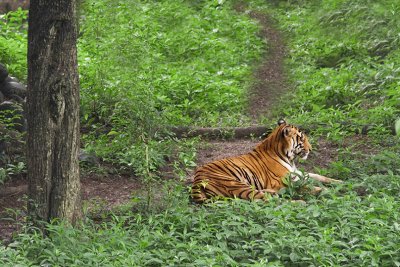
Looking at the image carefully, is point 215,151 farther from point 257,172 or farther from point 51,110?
point 51,110

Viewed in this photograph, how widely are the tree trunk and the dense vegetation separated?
1.36ft

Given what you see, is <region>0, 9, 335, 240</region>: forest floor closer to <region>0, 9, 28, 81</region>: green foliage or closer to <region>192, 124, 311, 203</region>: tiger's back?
<region>192, 124, 311, 203</region>: tiger's back

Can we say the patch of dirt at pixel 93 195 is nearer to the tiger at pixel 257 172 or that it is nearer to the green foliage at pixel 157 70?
the green foliage at pixel 157 70

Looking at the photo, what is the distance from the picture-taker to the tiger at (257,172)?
8.66 m

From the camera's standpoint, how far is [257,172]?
923 cm

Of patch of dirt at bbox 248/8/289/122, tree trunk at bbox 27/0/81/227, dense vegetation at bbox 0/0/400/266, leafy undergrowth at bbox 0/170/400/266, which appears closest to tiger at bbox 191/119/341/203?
dense vegetation at bbox 0/0/400/266

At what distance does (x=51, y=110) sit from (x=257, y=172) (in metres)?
2.76

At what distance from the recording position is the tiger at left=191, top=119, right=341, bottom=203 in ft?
28.4

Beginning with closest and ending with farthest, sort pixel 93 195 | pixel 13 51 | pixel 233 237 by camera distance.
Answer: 1. pixel 233 237
2. pixel 93 195
3. pixel 13 51

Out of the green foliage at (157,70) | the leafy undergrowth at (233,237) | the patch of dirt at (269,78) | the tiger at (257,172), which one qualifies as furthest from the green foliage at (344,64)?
the leafy undergrowth at (233,237)

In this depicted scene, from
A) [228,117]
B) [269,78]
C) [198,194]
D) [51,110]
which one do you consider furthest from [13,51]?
[51,110]

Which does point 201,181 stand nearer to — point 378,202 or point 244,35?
point 378,202

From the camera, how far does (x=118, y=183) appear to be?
32.4ft

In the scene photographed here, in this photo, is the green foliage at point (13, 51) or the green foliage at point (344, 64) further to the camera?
the green foliage at point (13, 51)
